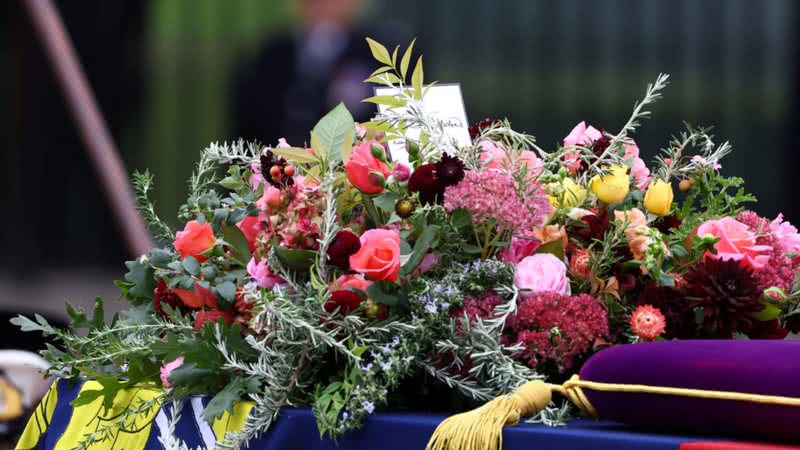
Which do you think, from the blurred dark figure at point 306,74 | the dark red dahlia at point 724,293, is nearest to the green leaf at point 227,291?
the dark red dahlia at point 724,293

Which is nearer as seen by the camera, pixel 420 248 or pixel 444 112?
pixel 420 248

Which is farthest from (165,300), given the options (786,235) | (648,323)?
(786,235)

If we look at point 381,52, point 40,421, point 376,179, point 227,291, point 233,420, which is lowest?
point 40,421

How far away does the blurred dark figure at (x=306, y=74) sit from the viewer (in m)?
4.08

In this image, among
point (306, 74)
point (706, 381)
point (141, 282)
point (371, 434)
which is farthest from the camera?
point (306, 74)

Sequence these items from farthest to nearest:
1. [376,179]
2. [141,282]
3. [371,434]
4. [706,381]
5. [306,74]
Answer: [306,74], [141,282], [376,179], [371,434], [706,381]

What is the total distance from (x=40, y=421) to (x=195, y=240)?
0.36 metres

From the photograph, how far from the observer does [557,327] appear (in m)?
0.97

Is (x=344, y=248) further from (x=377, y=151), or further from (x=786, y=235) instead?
(x=786, y=235)

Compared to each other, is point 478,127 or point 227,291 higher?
point 478,127

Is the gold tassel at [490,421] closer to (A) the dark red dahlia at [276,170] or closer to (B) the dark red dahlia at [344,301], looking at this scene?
(B) the dark red dahlia at [344,301]

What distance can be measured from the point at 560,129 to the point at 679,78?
21.9 inches

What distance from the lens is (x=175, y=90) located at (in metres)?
4.77

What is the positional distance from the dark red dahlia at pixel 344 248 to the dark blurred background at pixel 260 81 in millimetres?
3589
